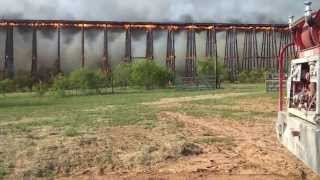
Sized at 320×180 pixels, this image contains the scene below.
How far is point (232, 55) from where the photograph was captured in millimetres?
Answer: 73625

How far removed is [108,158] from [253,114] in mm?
10479

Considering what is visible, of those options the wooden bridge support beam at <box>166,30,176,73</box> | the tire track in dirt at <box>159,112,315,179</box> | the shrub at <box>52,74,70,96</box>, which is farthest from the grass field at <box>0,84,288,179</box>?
the wooden bridge support beam at <box>166,30,176,73</box>

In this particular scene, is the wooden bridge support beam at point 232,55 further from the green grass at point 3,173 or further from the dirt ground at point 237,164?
the green grass at point 3,173

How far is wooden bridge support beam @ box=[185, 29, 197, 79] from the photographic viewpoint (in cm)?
7062

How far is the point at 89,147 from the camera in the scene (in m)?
12.4

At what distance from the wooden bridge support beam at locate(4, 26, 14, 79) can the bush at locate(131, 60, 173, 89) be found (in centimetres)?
1201

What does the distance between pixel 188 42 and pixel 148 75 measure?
8972 millimetres

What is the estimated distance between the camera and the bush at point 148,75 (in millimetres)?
63812

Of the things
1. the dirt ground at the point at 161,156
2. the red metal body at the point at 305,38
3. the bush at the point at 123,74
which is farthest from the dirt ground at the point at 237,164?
the bush at the point at 123,74

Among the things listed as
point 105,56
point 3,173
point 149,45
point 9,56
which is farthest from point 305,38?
point 149,45

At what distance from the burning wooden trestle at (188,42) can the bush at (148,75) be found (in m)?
4.45

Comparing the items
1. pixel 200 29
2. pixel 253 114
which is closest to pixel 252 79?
pixel 200 29

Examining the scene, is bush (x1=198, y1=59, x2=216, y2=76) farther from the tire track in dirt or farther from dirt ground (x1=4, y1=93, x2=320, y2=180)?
dirt ground (x1=4, y1=93, x2=320, y2=180)

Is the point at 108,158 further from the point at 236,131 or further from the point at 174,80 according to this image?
the point at 174,80
